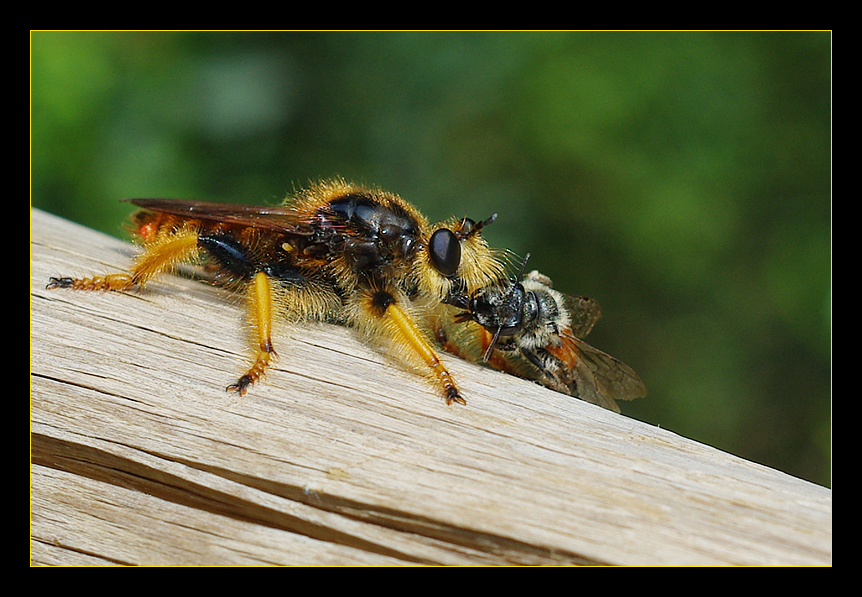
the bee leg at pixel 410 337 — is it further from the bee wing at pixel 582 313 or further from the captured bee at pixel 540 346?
the bee wing at pixel 582 313

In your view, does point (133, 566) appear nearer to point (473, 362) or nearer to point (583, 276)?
point (473, 362)

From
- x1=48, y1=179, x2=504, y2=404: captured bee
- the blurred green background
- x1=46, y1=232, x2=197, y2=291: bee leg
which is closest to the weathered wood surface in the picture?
x1=46, y1=232, x2=197, y2=291: bee leg

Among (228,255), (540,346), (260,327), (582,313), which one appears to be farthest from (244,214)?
(582,313)

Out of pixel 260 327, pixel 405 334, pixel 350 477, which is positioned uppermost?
pixel 405 334

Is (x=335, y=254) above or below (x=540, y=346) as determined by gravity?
above

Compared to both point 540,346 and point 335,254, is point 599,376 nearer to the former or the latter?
point 540,346

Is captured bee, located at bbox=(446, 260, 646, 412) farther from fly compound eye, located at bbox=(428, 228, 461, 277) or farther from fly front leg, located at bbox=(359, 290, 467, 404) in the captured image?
fly front leg, located at bbox=(359, 290, 467, 404)

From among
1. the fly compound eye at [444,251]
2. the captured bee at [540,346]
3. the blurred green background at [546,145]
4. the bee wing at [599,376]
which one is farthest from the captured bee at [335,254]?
the blurred green background at [546,145]

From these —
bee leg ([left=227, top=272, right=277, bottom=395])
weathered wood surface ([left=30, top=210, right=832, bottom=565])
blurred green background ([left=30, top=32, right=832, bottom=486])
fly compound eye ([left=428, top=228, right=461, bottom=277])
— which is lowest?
weathered wood surface ([left=30, top=210, right=832, bottom=565])
